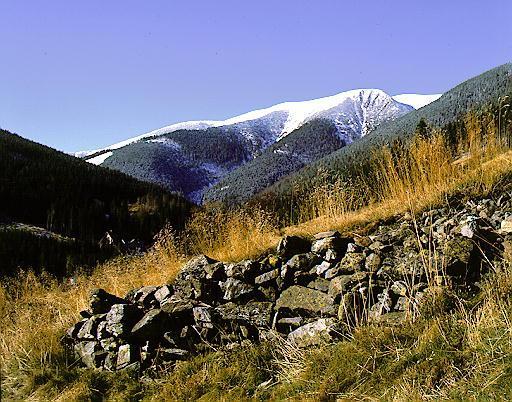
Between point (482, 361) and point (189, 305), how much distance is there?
340 cm

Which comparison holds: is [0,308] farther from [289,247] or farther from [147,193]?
[147,193]

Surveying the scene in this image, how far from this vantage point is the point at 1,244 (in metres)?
29.3

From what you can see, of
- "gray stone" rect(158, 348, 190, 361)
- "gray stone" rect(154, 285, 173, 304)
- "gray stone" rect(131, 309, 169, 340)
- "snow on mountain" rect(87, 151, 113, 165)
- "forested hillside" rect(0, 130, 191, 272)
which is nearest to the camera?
"gray stone" rect(158, 348, 190, 361)

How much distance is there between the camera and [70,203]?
4931 centimetres

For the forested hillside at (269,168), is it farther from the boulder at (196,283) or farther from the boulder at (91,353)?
the boulder at (91,353)

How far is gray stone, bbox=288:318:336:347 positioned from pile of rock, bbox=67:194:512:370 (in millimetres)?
11

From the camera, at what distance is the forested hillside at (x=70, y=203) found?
3431 centimetres

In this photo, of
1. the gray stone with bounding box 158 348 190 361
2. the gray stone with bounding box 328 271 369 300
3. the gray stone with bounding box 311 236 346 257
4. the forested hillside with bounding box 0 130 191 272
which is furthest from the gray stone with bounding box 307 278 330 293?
the forested hillside with bounding box 0 130 191 272

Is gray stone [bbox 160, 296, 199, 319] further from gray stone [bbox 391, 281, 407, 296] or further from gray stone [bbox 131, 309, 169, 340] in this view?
gray stone [bbox 391, 281, 407, 296]

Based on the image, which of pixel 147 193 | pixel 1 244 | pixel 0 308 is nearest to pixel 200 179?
pixel 147 193

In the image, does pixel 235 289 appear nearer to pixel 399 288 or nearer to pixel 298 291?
pixel 298 291

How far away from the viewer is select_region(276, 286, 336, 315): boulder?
496cm

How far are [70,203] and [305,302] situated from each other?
49.4 metres

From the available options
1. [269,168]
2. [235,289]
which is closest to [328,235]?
[235,289]
